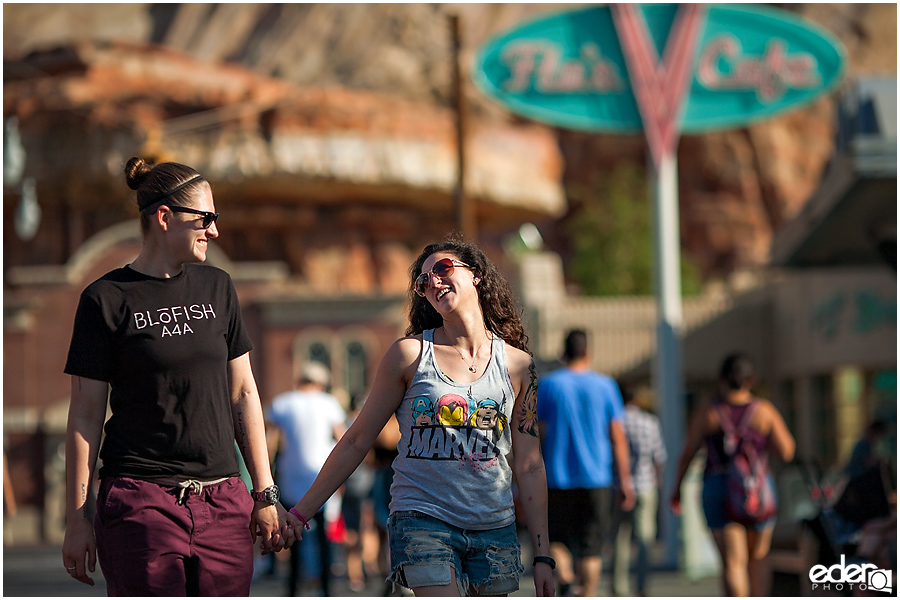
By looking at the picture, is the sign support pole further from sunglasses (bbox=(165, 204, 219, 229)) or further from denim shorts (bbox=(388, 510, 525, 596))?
sunglasses (bbox=(165, 204, 219, 229))

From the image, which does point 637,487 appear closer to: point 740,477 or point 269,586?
point 740,477

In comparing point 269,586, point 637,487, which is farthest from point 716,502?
point 269,586

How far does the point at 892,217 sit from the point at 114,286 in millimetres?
10253

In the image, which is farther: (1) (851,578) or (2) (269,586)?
(2) (269,586)

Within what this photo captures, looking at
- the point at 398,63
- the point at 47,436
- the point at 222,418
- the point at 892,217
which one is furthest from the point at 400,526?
the point at 398,63

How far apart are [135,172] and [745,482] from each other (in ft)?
15.8

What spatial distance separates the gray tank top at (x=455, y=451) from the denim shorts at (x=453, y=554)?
0.12 feet

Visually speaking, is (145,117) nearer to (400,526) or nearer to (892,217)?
(892,217)

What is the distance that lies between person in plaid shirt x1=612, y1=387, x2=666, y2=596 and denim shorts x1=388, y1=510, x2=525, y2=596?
20.0 ft

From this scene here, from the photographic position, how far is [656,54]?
15.9 m

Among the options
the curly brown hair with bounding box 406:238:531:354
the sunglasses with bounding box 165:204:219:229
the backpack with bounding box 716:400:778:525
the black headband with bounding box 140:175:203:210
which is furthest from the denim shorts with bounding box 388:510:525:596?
the backpack with bounding box 716:400:778:525

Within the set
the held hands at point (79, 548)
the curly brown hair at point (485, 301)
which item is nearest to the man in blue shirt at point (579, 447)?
the curly brown hair at point (485, 301)

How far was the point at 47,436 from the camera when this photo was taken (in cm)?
2578

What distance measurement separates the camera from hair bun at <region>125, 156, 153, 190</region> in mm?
4285
